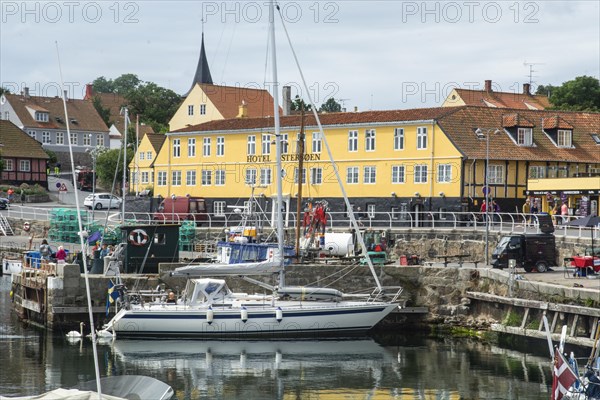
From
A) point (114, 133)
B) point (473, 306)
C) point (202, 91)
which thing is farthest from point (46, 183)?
point (473, 306)

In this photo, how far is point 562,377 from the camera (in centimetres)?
2348

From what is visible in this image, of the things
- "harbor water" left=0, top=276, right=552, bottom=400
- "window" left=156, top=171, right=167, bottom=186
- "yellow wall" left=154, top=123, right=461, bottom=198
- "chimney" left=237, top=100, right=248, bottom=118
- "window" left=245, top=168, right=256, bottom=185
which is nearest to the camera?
"harbor water" left=0, top=276, right=552, bottom=400

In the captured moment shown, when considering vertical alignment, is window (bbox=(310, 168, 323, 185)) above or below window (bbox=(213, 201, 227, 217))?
above

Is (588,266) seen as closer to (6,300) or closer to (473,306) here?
(473,306)

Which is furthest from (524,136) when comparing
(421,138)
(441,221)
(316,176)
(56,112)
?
(56,112)

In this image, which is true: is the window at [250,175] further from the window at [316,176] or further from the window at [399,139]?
the window at [399,139]

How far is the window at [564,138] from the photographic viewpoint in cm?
6334

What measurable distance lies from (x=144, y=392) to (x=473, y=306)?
2250cm

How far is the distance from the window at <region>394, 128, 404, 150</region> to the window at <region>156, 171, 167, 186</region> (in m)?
18.8

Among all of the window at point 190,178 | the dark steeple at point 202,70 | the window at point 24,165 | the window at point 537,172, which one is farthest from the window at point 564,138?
the dark steeple at point 202,70

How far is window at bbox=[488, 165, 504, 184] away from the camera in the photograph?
5950 cm

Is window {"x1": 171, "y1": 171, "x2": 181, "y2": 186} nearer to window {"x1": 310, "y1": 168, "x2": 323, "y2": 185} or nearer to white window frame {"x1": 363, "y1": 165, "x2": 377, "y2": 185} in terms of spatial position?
window {"x1": 310, "y1": 168, "x2": 323, "y2": 185}

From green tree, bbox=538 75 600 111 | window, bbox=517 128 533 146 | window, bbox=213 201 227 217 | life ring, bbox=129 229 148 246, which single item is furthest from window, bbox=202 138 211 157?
green tree, bbox=538 75 600 111

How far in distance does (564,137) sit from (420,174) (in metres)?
9.42
